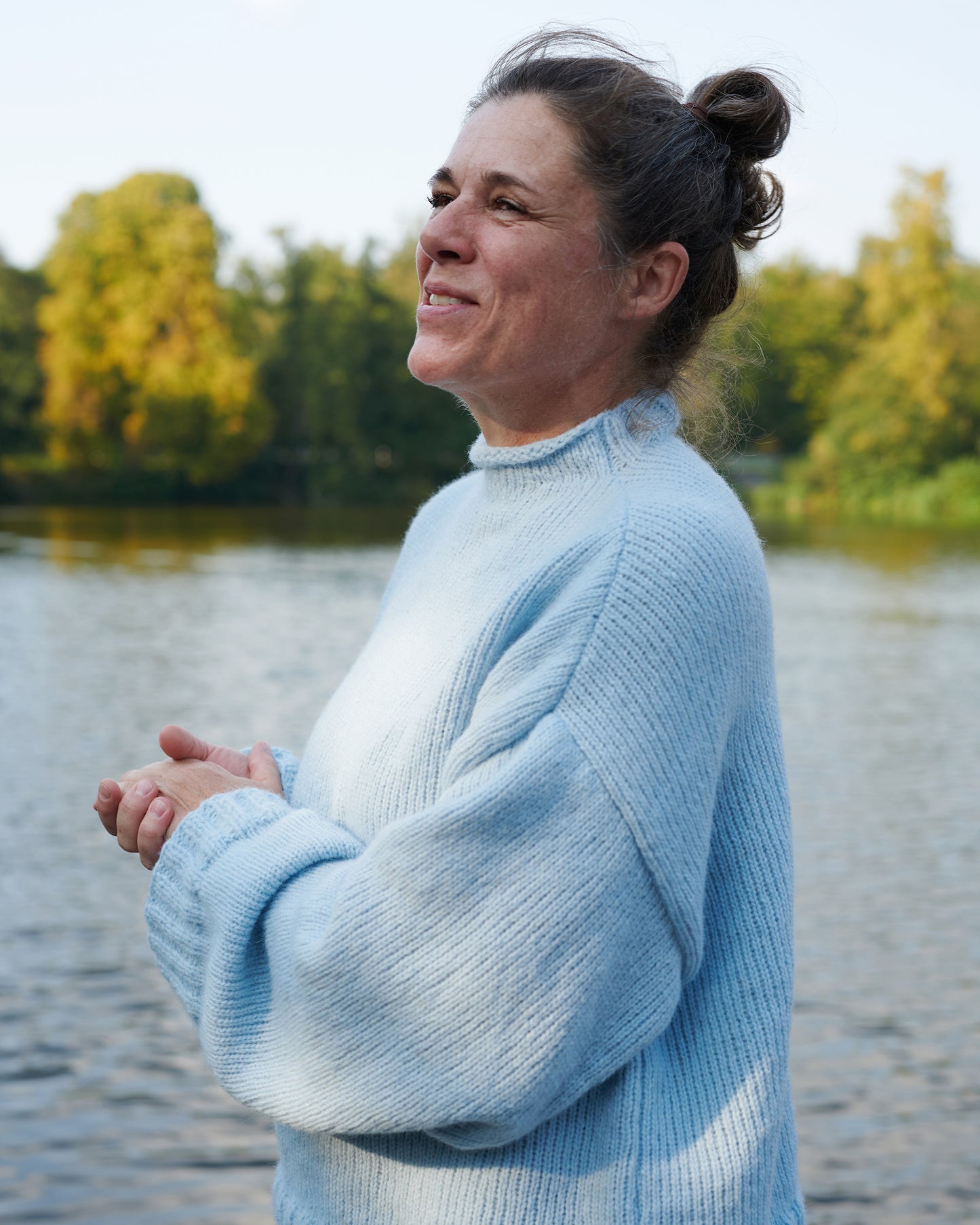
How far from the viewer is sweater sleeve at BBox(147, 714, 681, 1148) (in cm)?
146

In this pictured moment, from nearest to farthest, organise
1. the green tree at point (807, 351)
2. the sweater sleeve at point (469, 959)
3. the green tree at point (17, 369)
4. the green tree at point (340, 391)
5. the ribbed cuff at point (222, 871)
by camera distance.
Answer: the sweater sleeve at point (469, 959), the ribbed cuff at point (222, 871), the green tree at point (17, 369), the green tree at point (340, 391), the green tree at point (807, 351)

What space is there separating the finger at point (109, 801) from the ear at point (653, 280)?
0.86 m

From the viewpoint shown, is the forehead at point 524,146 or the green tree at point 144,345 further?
the green tree at point 144,345

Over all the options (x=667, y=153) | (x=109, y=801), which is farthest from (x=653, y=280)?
(x=109, y=801)

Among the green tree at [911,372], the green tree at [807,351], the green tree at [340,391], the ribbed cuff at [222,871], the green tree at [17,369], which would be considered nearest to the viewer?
the ribbed cuff at [222,871]

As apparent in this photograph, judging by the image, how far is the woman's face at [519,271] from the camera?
1759 millimetres

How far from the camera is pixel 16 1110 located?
5363 millimetres

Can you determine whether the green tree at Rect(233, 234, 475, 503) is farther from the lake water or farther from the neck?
the neck

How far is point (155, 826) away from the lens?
175 cm

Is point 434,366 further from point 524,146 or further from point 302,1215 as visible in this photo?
point 302,1215

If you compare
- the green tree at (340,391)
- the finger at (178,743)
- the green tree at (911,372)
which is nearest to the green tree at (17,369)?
the green tree at (340,391)

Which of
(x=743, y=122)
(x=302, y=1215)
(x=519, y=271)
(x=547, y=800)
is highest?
(x=743, y=122)

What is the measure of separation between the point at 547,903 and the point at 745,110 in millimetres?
997

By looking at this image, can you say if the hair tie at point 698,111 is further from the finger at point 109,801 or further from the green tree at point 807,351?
the green tree at point 807,351
